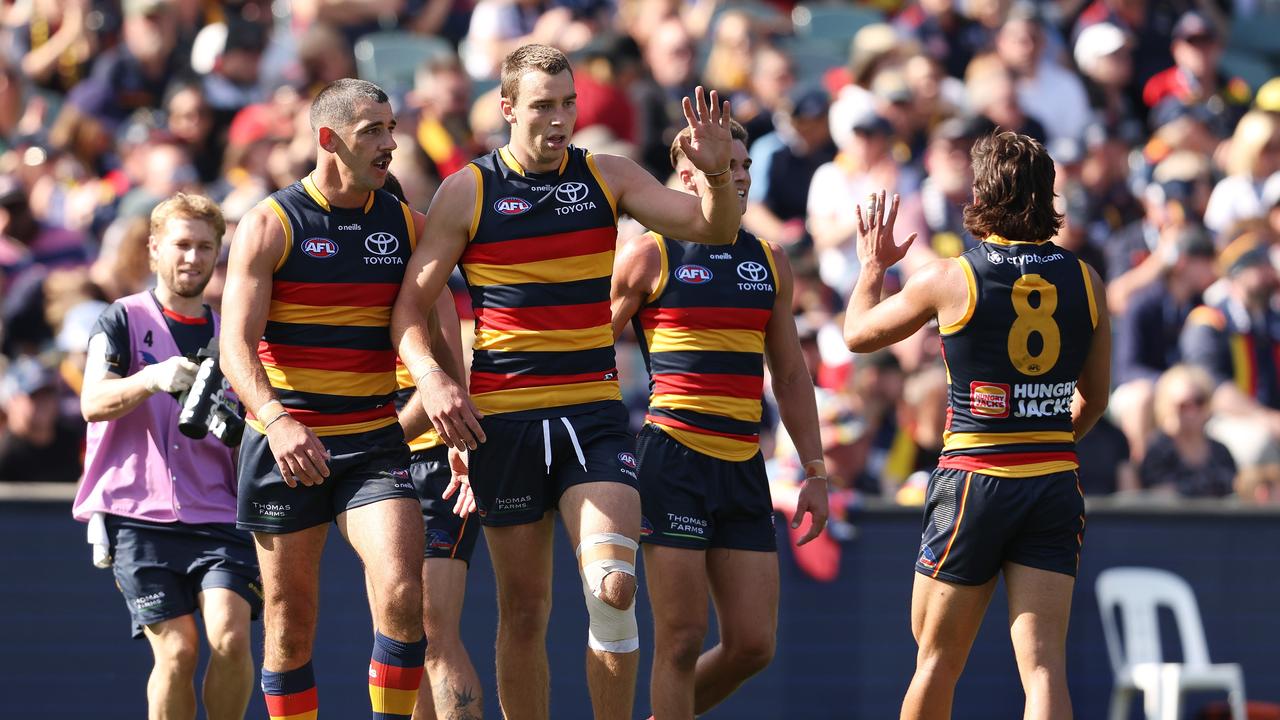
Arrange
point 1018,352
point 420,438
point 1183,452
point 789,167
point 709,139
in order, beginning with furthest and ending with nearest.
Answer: point 789,167, point 1183,452, point 420,438, point 1018,352, point 709,139

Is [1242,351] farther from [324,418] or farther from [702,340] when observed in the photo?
[324,418]

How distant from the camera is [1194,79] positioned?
53.1ft

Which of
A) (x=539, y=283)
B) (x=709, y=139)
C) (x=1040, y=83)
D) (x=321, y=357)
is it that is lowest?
(x=321, y=357)

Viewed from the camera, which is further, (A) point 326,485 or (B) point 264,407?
(A) point 326,485

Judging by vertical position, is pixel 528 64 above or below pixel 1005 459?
above

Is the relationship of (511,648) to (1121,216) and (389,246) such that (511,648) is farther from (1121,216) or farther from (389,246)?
(1121,216)

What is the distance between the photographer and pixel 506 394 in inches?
278

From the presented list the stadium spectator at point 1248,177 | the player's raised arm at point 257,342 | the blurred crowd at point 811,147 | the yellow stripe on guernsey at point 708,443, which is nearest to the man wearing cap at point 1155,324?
the blurred crowd at point 811,147

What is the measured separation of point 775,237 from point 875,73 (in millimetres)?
2715

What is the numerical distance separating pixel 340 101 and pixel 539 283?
1027mm

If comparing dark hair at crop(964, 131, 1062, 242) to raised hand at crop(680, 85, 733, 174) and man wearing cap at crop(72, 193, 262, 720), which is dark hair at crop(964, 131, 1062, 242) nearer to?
raised hand at crop(680, 85, 733, 174)

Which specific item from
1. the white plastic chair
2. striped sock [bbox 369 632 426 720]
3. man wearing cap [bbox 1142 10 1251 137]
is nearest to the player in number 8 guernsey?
striped sock [bbox 369 632 426 720]

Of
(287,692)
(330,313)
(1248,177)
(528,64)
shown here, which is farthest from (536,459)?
(1248,177)

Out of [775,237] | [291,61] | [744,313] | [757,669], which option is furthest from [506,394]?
[291,61]
